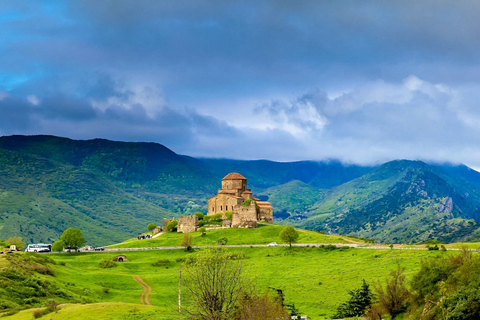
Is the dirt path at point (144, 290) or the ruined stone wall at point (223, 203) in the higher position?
the ruined stone wall at point (223, 203)

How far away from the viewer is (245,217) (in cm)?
14200

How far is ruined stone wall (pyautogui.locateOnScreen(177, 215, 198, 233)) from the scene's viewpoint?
14712cm

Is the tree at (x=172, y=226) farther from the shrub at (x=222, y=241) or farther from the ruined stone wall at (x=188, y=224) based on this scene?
the shrub at (x=222, y=241)

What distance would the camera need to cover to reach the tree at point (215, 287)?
2190 inches

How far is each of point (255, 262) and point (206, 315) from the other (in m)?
48.2

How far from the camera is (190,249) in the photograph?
11906 centimetres

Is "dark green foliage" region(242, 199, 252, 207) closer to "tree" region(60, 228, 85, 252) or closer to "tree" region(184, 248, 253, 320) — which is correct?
"tree" region(60, 228, 85, 252)

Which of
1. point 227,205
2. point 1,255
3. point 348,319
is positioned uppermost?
point 227,205

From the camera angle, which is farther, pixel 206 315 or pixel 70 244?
pixel 70 244

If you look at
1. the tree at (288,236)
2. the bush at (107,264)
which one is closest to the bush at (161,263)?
the bush at (107,264)

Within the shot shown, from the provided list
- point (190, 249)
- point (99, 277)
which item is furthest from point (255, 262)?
point (99, 277)

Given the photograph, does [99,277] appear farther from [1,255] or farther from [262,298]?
[262,298]

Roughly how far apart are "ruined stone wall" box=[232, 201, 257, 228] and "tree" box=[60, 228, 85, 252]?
42.2 metres

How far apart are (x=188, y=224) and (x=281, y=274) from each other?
2399 inches
